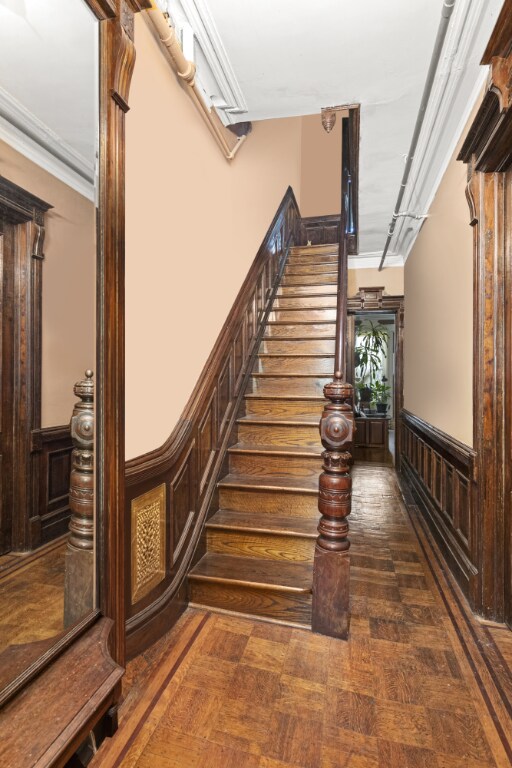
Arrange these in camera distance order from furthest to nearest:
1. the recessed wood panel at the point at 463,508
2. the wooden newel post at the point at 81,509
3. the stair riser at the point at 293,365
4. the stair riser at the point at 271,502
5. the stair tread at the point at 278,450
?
the stair riser at the point at 293,365 < the stair tread at the point at 278,450 < the stair riser at the point at 271,502 < the recessed wood panel at the point at 463,508 < the wooden newel post at the point at 81,509

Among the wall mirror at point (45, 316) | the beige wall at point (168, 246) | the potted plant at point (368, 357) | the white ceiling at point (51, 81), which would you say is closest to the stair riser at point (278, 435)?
the beige wall at point (168, 246)

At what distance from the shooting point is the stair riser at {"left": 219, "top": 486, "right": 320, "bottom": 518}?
7.84ft

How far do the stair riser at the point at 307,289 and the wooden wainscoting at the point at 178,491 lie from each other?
1.37 meters

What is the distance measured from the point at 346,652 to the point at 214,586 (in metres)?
0.69

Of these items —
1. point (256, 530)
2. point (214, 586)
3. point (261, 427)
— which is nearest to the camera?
point (214, 586)

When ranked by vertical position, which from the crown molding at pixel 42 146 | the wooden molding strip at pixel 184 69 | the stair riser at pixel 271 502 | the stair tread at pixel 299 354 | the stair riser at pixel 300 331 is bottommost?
the stair riser at pixel 271 502

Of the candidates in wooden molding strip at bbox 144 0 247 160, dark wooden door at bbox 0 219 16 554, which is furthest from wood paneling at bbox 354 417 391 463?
dark wooden door at bbox 0 219 16 554

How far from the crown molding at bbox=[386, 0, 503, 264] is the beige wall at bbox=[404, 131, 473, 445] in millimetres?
165

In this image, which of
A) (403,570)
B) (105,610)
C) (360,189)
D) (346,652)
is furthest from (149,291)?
(360,189)

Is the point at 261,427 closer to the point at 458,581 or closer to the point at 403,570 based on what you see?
the point at 403,570

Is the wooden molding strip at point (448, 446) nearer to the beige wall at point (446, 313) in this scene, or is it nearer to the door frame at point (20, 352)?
the beige wall at point (446, 313)

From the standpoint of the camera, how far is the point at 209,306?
2.51m

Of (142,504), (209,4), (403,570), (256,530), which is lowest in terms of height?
(403,570)

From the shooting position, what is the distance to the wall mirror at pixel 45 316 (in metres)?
0.87
